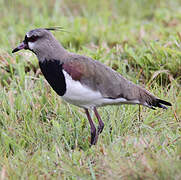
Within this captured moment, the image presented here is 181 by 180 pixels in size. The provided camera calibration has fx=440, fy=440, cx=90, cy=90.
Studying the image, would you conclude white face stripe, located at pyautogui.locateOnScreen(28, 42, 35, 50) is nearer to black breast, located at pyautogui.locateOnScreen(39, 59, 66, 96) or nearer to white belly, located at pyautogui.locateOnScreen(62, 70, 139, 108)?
black breast, located at pyautogui.locateOnScreen(39, 59, 66, 96)

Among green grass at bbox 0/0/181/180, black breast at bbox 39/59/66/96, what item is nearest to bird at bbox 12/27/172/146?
black breast at bbox 39/59/66/96


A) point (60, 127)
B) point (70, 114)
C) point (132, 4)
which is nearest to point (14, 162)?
point (60, 127)

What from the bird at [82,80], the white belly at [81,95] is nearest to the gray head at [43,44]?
the bird at [82,80]

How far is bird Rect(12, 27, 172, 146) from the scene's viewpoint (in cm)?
352

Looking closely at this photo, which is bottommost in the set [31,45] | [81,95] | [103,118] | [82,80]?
[103,118]

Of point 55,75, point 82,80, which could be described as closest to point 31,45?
point 55,75

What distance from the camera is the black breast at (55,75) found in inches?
138

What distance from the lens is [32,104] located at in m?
4.18

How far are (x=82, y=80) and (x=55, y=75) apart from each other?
0.22 meters

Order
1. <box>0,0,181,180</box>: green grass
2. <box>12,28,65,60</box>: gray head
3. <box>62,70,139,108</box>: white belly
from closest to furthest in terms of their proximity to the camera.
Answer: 1. <box>0,0,181,180</box>: green grass
2. <box>62,70,139,108</box>: white belly
3. <box>12,28,65,60</box>: gray head

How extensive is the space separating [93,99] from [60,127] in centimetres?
44

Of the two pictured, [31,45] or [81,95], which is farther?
[31,45]

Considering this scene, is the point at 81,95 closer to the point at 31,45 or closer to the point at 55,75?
the point at 55,75

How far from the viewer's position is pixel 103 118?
405 cm
